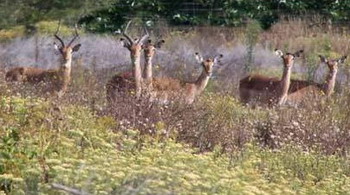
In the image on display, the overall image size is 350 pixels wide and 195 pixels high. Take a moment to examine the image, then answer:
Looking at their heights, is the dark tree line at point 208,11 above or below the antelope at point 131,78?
above

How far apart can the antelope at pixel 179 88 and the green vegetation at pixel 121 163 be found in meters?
1.83

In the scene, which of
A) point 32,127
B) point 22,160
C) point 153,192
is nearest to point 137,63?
point 32,127

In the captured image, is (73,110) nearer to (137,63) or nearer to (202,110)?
(202,110)

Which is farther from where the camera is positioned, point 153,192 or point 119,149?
point 119,149

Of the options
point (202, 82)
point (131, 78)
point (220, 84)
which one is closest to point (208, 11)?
point (220, 84)

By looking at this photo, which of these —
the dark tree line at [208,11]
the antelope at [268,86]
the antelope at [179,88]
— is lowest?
the antelope at [268,86]

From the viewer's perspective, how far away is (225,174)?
671cm

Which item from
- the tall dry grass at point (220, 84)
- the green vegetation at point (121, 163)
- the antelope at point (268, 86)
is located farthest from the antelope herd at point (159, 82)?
the green vegetation at point (121, 163)

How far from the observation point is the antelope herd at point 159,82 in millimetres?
13250

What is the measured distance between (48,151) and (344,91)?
9.49 meters

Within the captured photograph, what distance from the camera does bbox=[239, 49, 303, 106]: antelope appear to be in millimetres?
17828

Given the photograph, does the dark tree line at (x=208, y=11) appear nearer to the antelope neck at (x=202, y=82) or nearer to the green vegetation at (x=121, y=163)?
the antelope neck at (x=202, y=82)

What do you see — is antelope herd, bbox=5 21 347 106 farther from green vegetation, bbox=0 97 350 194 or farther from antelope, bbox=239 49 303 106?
green vegetation, bbox=0 97 350 194

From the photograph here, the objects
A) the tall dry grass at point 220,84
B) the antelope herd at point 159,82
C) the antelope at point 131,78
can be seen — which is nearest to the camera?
the tall dry grass at point 220,84
